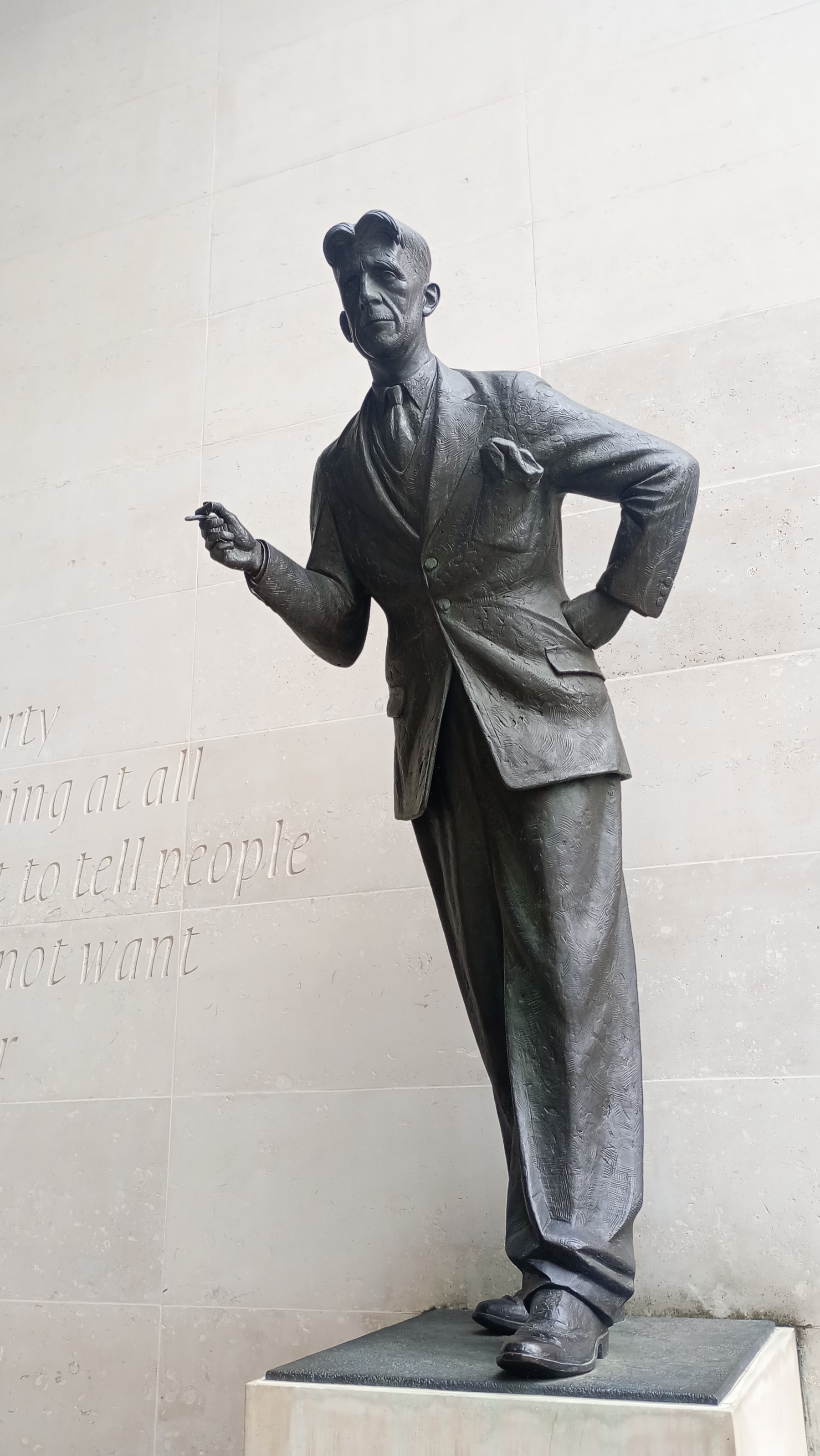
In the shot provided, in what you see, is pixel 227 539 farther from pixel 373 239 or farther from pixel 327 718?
pixel 327 718

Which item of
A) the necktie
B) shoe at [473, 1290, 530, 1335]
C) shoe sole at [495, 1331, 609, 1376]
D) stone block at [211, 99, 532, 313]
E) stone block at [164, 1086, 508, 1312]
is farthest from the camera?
stone block at [211, 99, 532, 313]

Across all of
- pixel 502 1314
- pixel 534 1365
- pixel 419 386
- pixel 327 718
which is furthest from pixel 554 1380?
pixel 327 718

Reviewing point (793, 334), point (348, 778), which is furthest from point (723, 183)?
point (348, 778)

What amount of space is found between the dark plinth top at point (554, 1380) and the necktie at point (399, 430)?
169 centimetres

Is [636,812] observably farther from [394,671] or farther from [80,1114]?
[80,1114]

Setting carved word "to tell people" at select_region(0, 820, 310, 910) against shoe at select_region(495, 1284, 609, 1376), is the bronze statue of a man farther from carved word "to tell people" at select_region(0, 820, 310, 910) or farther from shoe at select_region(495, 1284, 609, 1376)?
carved word "to tell people" at select_region(0, 820, 310, 910)

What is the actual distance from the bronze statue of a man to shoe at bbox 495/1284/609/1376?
10 cm

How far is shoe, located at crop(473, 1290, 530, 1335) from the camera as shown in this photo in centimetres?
241

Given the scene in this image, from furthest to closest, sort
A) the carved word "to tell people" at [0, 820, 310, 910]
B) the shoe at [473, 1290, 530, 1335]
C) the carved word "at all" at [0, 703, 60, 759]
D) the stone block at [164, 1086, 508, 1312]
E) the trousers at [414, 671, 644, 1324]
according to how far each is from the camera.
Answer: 1. the carved word "at all" at [0, 703, 60, 759]
2. the carved word "to tell people" at [0, 820, 310, 910]
3. the stone block at [164, 1086, 508, 1312]
4. the shoe at [473, 1290, 530, 1335]
5. the trousers at [414, 671, 644, 1324]

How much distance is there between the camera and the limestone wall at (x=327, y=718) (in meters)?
3.31

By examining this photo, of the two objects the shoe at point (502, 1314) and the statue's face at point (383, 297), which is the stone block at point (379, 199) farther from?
the shoe at point (502, 1314)

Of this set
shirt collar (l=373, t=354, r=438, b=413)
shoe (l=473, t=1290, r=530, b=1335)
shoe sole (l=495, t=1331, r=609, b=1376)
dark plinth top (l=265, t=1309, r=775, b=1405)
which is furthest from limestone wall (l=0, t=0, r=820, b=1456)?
shirt collar (l=373, t=354, r=438, b=413)

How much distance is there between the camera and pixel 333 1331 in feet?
11.1

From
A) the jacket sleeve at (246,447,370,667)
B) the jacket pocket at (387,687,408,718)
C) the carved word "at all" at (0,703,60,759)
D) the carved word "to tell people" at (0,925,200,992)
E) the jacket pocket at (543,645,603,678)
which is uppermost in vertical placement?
the jacket sleeve at (246,447,370,667)
